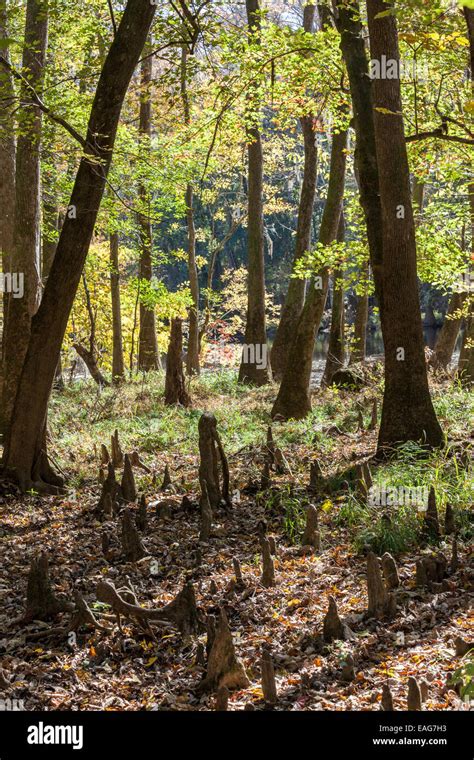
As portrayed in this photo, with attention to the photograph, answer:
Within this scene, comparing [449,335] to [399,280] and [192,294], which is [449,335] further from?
[399,280]

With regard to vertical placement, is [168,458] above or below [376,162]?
below

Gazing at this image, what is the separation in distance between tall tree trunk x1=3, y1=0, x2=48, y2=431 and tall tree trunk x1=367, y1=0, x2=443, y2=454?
15.1 ft

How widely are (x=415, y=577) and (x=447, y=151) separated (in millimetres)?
8302

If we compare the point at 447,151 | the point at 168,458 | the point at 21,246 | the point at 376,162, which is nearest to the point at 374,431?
the point at 168,458

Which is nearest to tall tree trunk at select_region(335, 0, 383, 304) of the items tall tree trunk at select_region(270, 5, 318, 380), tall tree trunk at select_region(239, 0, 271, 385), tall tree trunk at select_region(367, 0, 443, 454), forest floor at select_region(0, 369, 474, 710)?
tall tree trunk at select_region(367, 0, 443, 454)

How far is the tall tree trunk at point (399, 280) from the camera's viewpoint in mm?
8328

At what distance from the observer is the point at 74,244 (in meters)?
8.38

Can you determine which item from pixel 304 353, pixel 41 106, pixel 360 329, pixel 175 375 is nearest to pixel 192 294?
pixel 360 329

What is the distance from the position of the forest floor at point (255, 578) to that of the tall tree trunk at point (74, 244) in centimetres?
80

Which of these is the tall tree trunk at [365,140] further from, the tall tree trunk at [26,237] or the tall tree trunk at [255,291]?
the tall tree trunk at [255,291]

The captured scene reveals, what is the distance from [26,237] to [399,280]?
17.0ft

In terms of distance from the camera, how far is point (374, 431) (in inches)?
413

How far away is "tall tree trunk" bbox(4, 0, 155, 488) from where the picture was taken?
8.06 metres
